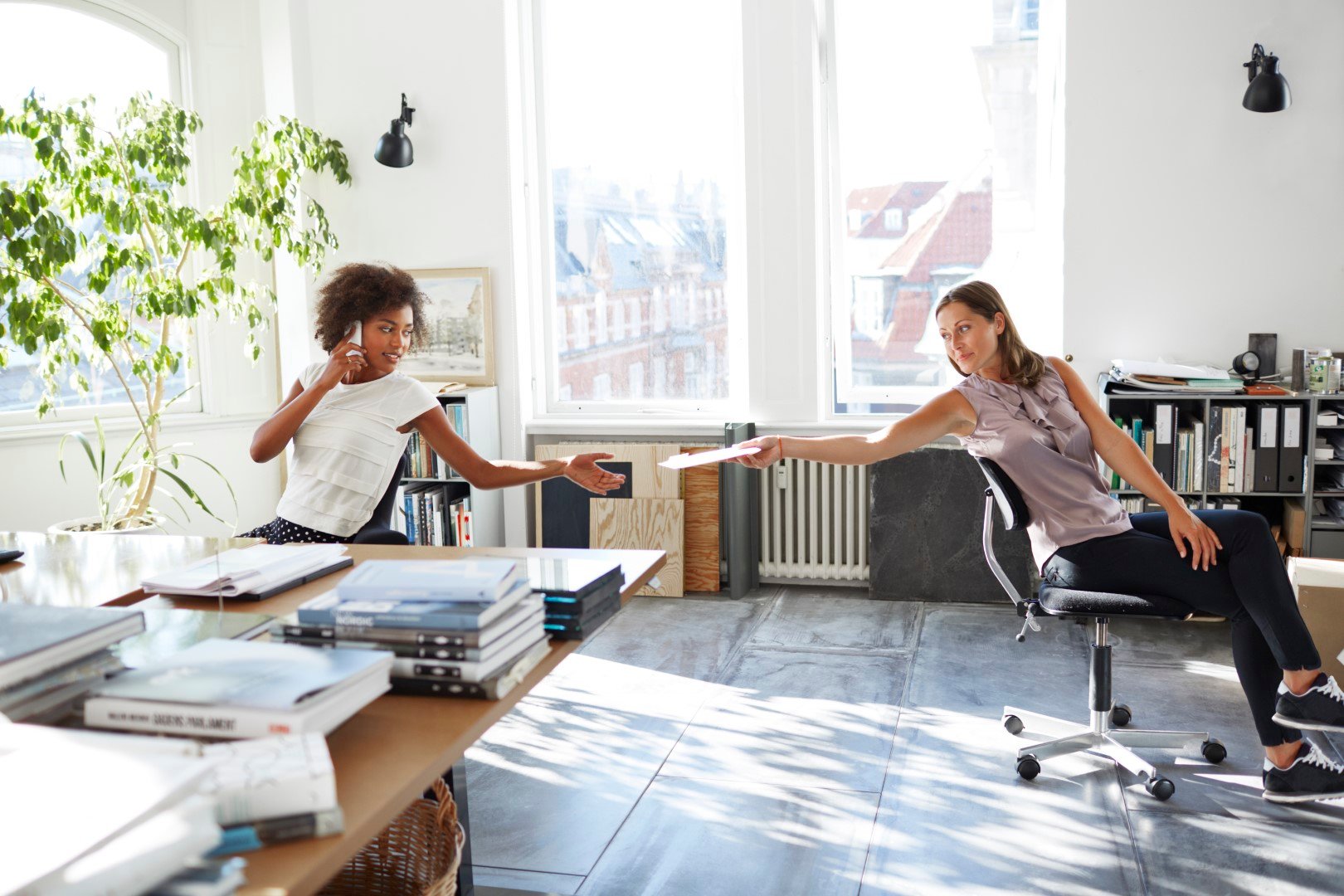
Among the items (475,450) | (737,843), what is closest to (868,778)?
(737,843)

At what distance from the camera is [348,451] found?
10.0ft

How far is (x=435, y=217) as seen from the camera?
17.6ft

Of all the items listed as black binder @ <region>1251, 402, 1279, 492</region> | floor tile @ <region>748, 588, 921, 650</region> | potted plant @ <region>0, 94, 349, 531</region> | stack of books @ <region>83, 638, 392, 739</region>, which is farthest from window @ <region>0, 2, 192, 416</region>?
black binder @ <region>1251, 402, 1279, 492</region>

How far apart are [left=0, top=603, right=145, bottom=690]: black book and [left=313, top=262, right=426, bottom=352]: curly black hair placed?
65.0 inches

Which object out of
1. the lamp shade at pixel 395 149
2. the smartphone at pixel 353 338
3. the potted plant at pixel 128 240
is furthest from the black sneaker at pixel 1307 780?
the lamp shade at pixel 395 149

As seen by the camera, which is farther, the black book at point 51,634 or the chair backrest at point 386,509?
the chair backrest at point 386,509

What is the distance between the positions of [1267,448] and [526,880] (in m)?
3.30

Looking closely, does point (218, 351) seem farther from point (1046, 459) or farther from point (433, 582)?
point (433, 582)

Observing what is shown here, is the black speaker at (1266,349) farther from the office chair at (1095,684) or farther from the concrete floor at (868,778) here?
the office chair at (1095,684)

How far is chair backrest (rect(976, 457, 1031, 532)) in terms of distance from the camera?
3.02 meters

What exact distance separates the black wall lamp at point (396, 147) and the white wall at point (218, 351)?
0.86 metres

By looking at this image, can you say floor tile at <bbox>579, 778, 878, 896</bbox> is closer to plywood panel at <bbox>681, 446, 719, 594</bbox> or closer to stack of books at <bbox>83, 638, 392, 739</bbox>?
stack of books at <bbox>83, 638, 392, 739</bbox>

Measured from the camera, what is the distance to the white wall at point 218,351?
17.2ft

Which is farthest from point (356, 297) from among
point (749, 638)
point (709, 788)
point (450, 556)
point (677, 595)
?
point (677, 595)
